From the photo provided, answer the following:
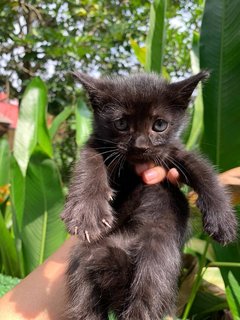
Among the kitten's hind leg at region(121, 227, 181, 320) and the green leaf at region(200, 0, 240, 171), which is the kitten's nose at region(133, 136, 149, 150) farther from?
the green leaf at region(200, 0, 240, 171)

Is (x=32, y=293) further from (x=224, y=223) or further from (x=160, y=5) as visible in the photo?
(x=160, y=5)

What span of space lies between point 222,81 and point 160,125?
749 mm

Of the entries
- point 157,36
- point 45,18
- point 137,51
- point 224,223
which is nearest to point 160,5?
point 157,36

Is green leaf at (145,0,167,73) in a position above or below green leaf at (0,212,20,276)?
above

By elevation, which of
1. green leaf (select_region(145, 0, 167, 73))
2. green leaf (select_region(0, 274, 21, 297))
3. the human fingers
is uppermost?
green leaf (select_region(145, 0, 167, 73))

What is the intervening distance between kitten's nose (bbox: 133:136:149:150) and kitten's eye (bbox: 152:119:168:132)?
0.25ft

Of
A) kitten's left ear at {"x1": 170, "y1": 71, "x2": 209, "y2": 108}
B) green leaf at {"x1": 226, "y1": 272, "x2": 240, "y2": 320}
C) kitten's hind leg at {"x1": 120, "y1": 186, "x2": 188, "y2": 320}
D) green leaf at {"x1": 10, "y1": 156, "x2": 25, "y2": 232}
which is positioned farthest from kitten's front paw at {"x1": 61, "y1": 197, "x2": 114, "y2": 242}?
green leaf at {"x1": 10, "y1": 156, "x2": 25, "y2": 232}

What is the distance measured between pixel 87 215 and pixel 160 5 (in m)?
1.41

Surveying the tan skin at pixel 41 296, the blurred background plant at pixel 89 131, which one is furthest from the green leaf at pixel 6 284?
the tan skin at pixel 41 296

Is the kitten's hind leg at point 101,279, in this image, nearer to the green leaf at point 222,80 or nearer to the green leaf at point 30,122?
the green leaf at point 222,80

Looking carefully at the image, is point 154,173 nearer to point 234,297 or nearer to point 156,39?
point 234,297

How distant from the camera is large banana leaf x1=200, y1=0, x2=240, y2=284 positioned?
1.92 meters

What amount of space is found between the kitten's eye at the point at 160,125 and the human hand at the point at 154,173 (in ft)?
0.34

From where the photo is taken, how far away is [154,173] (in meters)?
1.30
